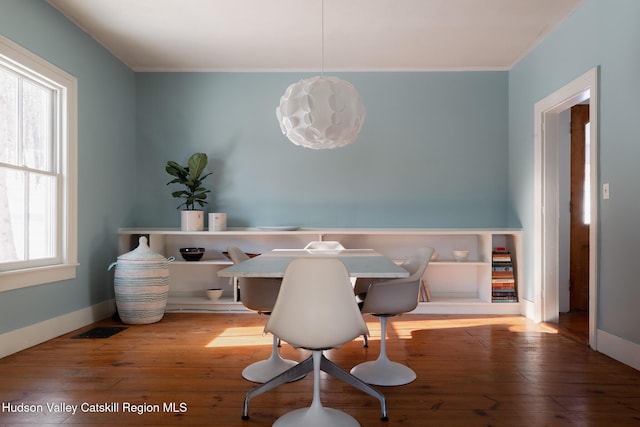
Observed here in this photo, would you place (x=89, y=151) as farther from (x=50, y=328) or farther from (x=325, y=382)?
(x=325, y=382)

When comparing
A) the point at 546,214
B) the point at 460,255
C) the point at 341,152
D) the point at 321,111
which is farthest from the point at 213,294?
the point at 546,214

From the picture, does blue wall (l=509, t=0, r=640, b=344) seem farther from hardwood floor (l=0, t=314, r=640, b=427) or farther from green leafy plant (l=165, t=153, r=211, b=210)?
green leafy plant (l=165, t=153, r=211, b=210)

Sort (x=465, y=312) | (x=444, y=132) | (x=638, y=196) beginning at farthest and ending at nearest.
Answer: (x=444, y=132) < (x=465, y=312) < (x=638, y=196)

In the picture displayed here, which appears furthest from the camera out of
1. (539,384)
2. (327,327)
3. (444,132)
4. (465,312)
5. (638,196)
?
(444,132)


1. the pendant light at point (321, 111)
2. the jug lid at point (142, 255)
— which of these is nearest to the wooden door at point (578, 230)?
the pendant light at point (321, 111)

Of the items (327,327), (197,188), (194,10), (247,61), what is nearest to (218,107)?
(247,61)

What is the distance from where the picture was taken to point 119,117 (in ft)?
15.9

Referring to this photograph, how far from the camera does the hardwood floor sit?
2.20 metres

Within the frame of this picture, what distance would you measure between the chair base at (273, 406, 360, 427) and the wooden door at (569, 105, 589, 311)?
3.63m

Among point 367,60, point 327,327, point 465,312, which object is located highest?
point 367,60

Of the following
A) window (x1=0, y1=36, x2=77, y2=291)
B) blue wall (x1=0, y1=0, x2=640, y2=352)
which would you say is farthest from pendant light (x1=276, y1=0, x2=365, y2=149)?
blue wall (x1=0, y1=0, x2=640, y2=352)

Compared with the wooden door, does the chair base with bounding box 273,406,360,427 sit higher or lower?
lower

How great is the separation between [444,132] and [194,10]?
2.77m

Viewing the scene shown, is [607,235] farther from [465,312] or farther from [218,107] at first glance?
[218,107]
